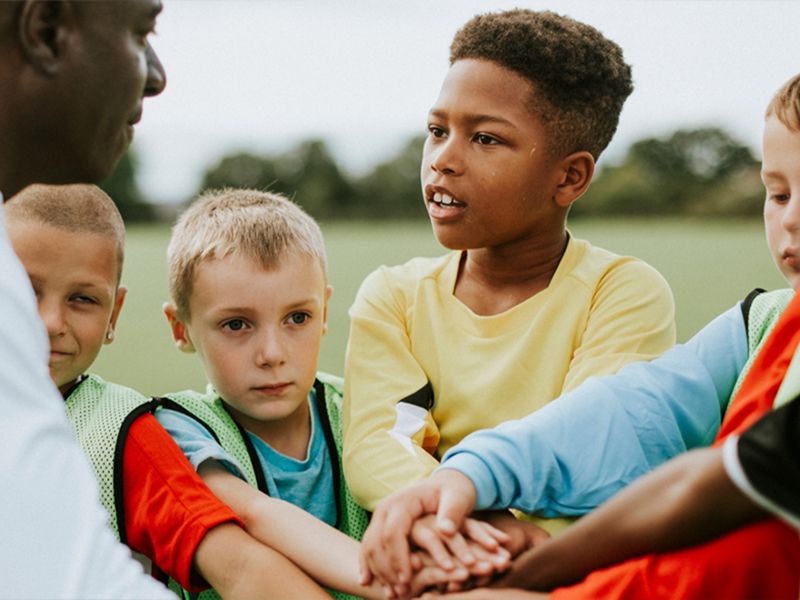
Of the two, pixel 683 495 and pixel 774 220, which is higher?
pixel 774 220

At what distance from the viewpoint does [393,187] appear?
36969mm

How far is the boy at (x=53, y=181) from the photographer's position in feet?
3.91

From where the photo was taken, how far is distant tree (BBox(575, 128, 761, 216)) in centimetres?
3425

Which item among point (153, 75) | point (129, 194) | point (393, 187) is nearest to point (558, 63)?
point (153, 75)

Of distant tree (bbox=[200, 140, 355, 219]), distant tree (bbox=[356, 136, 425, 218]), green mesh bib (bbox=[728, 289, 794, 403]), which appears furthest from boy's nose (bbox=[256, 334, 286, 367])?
distant tree (bbox=[200, 140, 355, 219])

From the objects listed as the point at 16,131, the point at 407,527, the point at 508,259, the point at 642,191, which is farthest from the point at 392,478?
the point at 642,191

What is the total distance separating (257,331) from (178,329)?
0.26 metres

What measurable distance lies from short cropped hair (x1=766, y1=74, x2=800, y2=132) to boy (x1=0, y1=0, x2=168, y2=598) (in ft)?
3.71

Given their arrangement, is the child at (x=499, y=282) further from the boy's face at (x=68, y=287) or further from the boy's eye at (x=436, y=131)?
the boy's face at (x=68, y=287)

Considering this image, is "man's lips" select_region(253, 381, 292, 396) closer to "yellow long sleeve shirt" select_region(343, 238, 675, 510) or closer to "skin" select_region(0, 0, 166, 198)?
"yellow long sleeve shirt" select_region(343, 238, 675, 510)

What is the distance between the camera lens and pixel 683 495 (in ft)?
4.41

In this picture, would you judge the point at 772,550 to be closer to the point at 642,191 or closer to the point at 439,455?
the point at 439,455

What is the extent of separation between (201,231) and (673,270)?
16.3 m

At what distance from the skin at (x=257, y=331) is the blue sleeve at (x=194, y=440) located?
146mm
